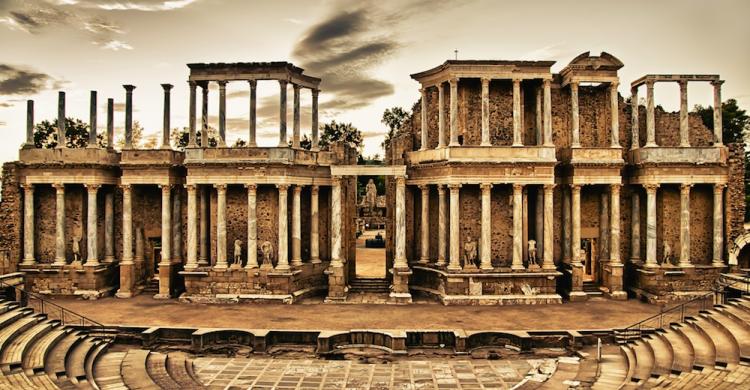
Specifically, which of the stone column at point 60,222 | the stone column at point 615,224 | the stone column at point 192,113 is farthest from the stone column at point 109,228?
the stone column at point 615,224

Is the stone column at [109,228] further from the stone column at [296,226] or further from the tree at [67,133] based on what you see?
the tree at [67,133]

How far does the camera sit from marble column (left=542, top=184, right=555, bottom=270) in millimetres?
25391

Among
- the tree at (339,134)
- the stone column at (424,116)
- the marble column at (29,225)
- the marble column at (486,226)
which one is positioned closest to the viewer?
the marble column at (486,226)

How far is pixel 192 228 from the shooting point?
25.9 meters

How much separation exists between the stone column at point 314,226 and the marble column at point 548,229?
11.0m

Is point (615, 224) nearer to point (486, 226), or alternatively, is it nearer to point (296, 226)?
point (486, 226)

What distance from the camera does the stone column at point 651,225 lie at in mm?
25656

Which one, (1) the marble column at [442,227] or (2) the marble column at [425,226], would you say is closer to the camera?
(1) the marble column at [442,227]

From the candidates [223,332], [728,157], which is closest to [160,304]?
[223,332]

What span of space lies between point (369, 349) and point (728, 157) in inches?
798

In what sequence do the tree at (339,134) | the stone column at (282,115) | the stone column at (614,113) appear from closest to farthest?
1. the stone column at (614,113)
2. the stone column at (282,115)
3. the tree at (339,134)

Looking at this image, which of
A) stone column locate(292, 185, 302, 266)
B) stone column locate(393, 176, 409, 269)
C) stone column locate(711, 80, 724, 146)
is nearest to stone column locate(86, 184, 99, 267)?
stone column locate(292, 185, 302, 266)

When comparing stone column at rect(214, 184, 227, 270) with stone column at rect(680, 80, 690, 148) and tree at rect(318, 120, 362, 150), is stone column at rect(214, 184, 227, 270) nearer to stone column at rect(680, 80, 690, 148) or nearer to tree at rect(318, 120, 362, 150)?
stone column at rect(680, 80, 690, 148)

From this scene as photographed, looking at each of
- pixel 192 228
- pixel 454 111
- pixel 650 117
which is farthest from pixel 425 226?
pixel 650 117
